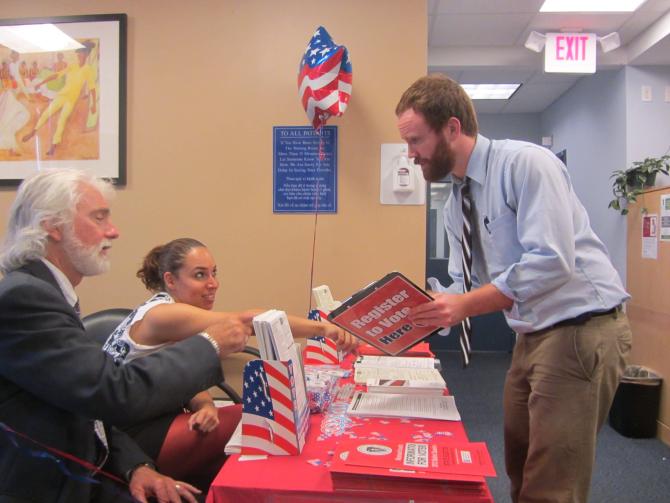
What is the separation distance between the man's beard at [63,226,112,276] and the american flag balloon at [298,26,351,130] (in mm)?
1327

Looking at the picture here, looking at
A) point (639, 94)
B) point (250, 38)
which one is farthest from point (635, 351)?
point (250, 38)

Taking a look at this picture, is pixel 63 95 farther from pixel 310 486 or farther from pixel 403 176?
pixel 310 486

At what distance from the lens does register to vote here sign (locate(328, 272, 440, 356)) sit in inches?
50.8

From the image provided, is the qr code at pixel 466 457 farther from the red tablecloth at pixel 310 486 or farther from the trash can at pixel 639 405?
the trash can at pixel 639 405

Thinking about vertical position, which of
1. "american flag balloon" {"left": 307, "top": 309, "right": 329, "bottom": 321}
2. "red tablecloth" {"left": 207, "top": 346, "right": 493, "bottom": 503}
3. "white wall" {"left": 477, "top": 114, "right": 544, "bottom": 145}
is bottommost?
"red tablecloth" {"left": 207, "top": 346, "right": 493, "bottom": 503}

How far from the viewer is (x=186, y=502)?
1282 mm

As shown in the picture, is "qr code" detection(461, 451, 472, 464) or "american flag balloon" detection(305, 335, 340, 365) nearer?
"qr code" detection(461, 451, 472, 464)

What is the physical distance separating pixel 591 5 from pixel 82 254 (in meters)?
3.60

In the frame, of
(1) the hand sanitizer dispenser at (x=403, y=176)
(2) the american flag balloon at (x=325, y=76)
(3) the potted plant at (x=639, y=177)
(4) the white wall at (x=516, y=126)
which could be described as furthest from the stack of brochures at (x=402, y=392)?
(4) the white wall at (x=516, y=126)

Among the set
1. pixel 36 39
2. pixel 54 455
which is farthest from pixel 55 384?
pixel 36 39

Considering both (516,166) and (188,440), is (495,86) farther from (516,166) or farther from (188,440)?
(188,440)

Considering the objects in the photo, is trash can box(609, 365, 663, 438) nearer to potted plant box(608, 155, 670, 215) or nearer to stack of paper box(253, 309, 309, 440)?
potted plant box(608, 155, 670, 215)

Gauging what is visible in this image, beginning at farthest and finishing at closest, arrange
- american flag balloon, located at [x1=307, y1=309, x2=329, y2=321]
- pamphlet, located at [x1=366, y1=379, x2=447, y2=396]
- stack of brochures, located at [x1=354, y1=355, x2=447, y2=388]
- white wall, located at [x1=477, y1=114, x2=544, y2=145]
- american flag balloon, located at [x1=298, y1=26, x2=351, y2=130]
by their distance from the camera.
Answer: white wall, located at [x1=477, y1=114, x2=544, y2=145]
american flag balloon, located at [x1=298, y1=26, x2=351, y2=130]
american flag balloon, located at [x1=307, y1=309, x2=329, y2=321]
stack of brochures, located at [x1=354, y1=355, x2=447, y2=388]
pamphlet, located at [x1=366, y1=379, x2=447, y2=396]

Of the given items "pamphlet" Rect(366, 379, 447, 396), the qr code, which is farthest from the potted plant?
the qr code
